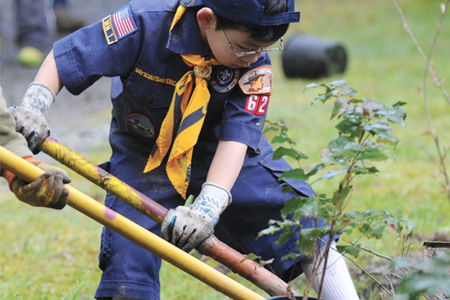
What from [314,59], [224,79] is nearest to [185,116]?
[224,79]

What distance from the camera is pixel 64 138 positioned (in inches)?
217

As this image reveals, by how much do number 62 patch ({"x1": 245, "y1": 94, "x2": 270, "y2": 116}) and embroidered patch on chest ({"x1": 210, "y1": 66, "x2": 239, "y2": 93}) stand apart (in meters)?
0.08

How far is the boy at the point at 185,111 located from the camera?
2.05 metres

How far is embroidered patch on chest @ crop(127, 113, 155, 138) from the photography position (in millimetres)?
2326

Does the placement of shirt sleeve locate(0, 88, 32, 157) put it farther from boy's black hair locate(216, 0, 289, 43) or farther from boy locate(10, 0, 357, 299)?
boy's black hair locate(216, 0, 289, 43)

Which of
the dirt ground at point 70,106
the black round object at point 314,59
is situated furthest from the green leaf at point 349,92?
the black round object at point 314,59

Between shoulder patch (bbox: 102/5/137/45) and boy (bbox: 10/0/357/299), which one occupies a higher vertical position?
shoulder patch (bbox: 102/5/137/45)

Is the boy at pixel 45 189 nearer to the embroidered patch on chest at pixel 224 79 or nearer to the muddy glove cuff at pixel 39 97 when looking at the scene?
the muddy glove cuff at pixel 39 97

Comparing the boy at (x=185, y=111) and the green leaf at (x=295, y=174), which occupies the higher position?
the green leaf at (x=295, y=174)

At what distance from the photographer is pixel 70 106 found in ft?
22.5

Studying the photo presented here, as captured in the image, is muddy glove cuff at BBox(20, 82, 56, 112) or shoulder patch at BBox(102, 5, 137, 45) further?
shoulder patch at BBox(102, 5, 137, 45)

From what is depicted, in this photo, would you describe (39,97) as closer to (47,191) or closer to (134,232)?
(47,191)

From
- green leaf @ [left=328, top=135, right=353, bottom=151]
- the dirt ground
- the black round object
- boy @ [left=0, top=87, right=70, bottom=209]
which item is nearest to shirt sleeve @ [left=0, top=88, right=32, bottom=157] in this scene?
boy @ [left=0, top=87, right=70, bottom=209]

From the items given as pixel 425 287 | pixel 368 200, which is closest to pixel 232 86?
pixel 425 287
